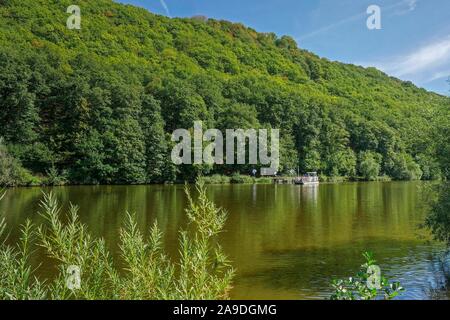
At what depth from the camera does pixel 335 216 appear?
29.8 meters

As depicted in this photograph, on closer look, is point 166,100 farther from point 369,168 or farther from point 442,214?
point 442,214

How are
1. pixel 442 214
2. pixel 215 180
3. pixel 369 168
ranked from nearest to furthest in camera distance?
pixel 442 214 < pixel 215 180 < pixel 369 168

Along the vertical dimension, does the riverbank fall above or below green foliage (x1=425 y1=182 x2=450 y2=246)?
above

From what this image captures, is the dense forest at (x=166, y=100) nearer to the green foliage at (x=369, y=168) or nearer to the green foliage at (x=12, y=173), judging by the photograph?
the green foliage at (x=12, y=173)

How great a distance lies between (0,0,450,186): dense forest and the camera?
70.1 metres

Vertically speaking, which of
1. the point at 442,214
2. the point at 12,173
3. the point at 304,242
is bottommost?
the point at 304,242

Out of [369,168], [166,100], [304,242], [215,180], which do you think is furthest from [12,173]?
[369,168]

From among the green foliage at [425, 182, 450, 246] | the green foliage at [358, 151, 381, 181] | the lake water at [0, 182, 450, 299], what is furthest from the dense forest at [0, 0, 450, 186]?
the lake water at [0, 182, 450, 299]

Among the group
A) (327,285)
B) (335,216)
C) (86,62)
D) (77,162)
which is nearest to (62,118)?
(77,162)

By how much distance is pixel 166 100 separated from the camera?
89.9 meters

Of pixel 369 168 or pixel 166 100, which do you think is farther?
pixel 369 168

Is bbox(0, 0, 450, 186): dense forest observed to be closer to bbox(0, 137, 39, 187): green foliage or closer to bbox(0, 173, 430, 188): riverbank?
bbox(0, 137, 39, 187): green foliage

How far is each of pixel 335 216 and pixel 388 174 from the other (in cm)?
8529
